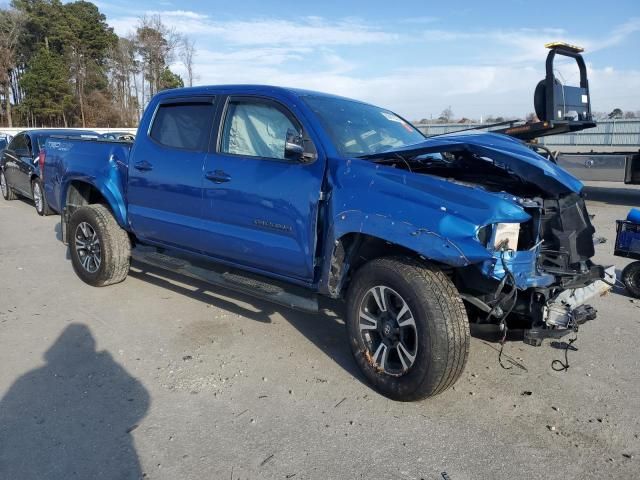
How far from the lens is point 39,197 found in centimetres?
1123

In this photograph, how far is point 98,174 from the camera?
5.72 meters

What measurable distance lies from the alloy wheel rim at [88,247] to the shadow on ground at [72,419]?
174 centimetres

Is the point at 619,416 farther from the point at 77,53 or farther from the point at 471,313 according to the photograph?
the point at 77,53

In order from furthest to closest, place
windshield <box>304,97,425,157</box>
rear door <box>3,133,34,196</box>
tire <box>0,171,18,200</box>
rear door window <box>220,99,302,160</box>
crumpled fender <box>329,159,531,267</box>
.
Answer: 1. tire <box>0,171,18,200</box>
2. rear door <box>3,133,34,196</box>
3. rear door window <box>220,99,302,160</box>
4. windshield <box>304,97,425,157</box>
5. crumpled fender <box>329,159,531,267</box>

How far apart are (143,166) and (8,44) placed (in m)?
50.9

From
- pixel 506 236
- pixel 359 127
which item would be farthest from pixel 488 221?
pixel 359 127

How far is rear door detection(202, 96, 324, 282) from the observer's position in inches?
152

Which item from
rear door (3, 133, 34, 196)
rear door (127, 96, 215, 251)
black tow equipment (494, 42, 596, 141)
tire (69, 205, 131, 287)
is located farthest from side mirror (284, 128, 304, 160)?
rear door (3, 133, 34, 196)

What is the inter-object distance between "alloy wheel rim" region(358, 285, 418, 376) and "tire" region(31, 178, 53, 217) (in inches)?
376

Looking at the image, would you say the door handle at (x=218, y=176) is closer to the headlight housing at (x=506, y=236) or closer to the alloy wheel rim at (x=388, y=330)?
the alloy wheel rim at (x=388, y=330)

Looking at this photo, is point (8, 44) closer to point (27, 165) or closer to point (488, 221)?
point (27, 165)

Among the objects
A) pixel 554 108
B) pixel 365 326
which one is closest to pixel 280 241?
pixel 365 326

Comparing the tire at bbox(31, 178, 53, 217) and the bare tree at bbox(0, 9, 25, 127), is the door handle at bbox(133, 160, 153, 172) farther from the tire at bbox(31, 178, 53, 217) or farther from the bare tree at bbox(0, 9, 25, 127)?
the bare tree at bbox(0, 9, 25, 127)

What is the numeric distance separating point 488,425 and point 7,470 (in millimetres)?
2732
